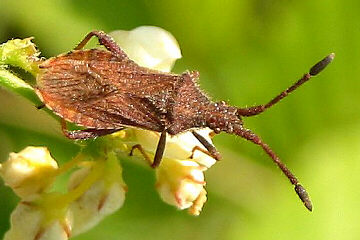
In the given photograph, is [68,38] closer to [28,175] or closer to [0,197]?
[0,197]

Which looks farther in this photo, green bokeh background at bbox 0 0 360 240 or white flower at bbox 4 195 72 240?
green bokeh background at bbox 0 0 360 240

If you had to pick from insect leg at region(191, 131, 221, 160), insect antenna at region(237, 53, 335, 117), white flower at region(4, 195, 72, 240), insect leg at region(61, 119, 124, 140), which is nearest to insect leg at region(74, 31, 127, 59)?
insect leg at region(61, 119, 124, 140)

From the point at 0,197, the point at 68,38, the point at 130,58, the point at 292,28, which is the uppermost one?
the point at 130,58

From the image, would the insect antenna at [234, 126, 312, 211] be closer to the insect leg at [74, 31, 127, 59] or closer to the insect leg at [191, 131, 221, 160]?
the insect leg at [191, 131, 221, 160]

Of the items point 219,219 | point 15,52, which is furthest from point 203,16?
point 15,52

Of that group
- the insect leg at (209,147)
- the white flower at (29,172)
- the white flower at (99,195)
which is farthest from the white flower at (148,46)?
the white flower at (29,172)

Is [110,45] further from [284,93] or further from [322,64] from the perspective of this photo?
[322,64]
